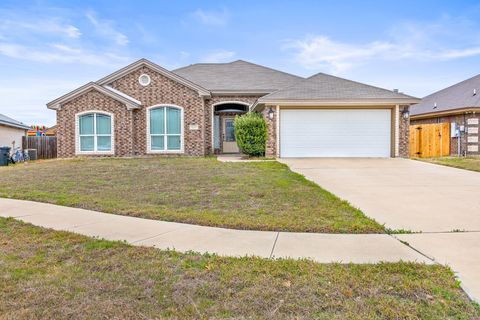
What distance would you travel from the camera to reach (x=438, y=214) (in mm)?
5727

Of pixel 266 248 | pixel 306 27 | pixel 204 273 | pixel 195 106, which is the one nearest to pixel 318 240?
pixel 266 248

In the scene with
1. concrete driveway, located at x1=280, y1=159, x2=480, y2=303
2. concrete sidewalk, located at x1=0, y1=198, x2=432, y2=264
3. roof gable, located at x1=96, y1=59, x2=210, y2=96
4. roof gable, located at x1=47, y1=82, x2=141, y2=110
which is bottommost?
concrete sidewalk, located at x1=0, y1=198, x2=432, y2=264

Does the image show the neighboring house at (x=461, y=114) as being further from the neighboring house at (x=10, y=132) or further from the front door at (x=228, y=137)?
the neighboring house at (x=10, y=132)

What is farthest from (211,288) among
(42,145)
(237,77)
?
(42,145)

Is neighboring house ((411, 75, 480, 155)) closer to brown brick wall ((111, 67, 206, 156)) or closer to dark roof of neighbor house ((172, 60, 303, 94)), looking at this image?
dark roof of neighbor house ((172, 60, 303, 94))

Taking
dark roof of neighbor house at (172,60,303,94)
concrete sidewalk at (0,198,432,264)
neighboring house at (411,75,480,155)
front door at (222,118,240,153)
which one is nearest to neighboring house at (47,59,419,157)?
dark roof of neighbor house at (172,60,303,94)

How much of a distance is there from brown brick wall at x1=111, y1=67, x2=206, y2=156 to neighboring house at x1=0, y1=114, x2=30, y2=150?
405 inches

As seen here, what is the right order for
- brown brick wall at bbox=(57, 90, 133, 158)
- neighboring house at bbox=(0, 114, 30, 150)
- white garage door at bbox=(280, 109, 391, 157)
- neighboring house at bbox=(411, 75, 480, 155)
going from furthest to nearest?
neighboring house at bbox=(0, 114, 30, 150), neighboring house at bbox=(411, 75, 480, 155), brown brick wall at bbox=(57, 90, 133, 158), white garage door at bbox=(280, 109, 391, 157)

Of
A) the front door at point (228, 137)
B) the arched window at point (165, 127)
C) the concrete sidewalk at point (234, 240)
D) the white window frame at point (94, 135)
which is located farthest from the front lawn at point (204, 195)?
the front door at point (228, 137)

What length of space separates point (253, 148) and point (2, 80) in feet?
58.6

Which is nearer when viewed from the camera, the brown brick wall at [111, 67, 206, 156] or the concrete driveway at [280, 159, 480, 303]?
the concrete driveway at [280, 159, 480, 303]

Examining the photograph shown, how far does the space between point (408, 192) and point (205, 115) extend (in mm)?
13414

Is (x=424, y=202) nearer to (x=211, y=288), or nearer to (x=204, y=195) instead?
(x=204, y=195)

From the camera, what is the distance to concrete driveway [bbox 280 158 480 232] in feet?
17.6
